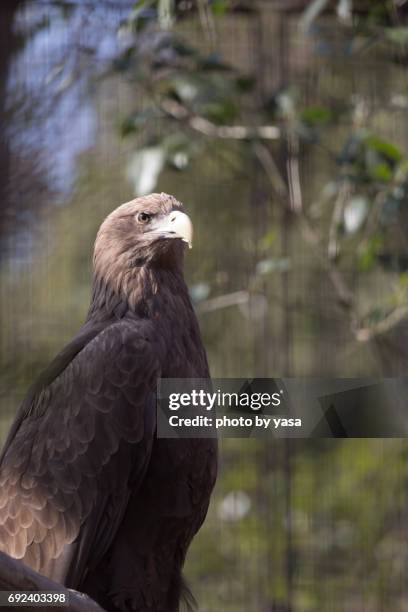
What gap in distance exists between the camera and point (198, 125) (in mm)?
3068

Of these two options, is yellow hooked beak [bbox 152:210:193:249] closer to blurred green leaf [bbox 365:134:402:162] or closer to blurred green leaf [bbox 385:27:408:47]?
blurred green leaf [bbox 365:134:402:162]

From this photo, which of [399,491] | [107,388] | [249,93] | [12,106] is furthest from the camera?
[399,491]

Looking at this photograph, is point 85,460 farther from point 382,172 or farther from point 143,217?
point 382,172

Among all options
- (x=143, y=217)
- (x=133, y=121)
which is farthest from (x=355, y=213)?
Answer: (x=143, y=217)

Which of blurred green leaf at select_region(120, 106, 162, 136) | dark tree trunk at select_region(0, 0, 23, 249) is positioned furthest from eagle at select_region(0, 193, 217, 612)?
blurred green leaf at select_region(120, 106, 162, 136)

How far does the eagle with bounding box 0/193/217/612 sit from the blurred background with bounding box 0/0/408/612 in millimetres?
944

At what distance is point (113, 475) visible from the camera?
183 centimetres

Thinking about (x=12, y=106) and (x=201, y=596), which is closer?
→ (x=12, y=106)

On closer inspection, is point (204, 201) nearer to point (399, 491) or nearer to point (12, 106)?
point (399, 491)

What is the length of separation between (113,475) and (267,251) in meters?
1.59

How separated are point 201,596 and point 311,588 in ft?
1.19

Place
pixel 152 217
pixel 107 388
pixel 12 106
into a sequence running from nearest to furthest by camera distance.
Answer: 1. pixel 12 106
2. pixel 107 388
3. pixel 152 217

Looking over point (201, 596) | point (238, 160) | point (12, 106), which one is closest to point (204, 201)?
point (238, 160)

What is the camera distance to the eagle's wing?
183 centimetres
